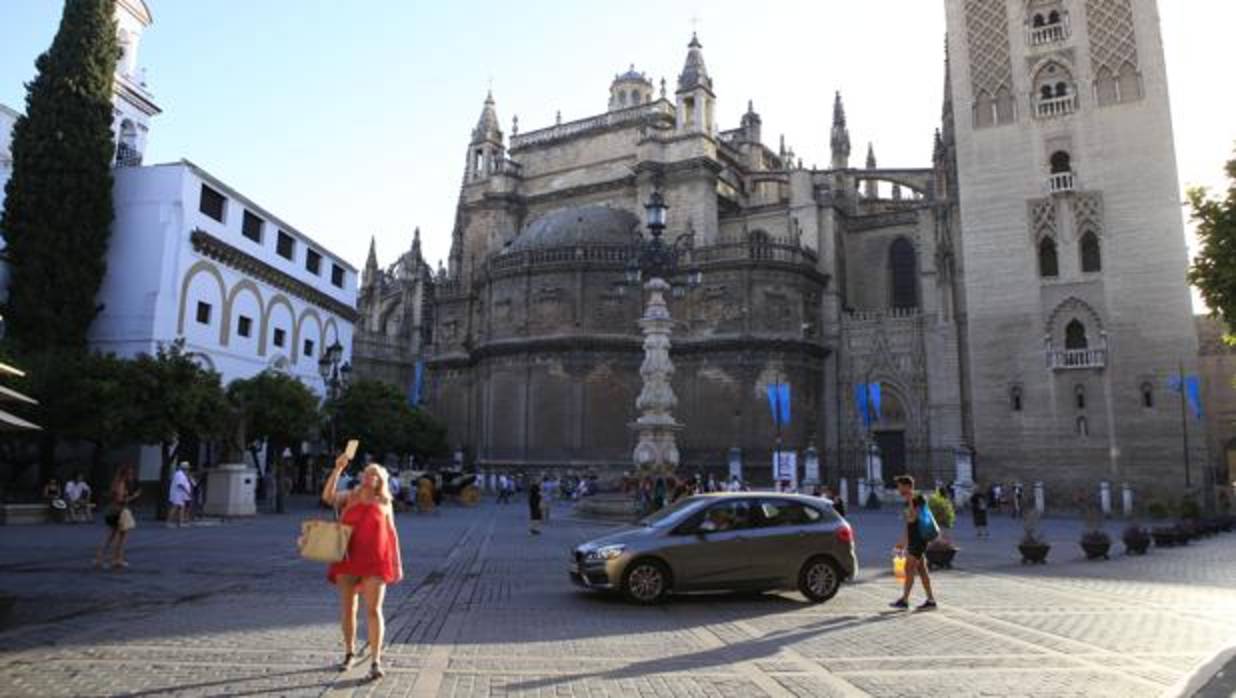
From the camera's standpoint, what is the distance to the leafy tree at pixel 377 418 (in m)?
37.9

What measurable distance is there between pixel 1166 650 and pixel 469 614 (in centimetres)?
647

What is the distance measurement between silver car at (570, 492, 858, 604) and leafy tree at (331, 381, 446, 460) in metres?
28.8

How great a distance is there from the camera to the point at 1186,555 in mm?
16859

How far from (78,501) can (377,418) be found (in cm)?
1683

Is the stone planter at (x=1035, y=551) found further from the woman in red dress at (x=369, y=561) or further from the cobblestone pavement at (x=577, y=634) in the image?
the woman in red dress at (x=369, y=561)

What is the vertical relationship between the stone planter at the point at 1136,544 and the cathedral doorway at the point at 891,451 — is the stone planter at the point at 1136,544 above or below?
below

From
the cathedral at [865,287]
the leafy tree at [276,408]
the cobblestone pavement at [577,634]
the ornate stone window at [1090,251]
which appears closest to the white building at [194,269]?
the leafy tree at [276,408]

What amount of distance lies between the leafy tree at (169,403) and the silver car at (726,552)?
16526mm

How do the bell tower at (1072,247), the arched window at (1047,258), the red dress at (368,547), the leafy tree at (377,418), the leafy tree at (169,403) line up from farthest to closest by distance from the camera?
the leafy tree at (377,418), the arched window at (1047,258), the bell tower at (1072,247), the leafy tree at (169,403), the red dress at (368,547)

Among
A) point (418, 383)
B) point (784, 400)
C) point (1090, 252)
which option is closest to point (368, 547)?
point (784, 400)

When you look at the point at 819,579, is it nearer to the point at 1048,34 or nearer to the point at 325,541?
the point at 325,541

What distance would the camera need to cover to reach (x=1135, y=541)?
16.7 meters

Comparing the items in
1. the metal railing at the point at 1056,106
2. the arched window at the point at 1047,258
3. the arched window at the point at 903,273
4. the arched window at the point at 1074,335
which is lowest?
the arched window at the point at 1074,335

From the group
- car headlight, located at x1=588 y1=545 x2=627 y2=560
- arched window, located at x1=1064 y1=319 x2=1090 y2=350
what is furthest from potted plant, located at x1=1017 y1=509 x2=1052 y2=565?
arched window, located at x1=1064 y1=319 x2=1090 y2=350
